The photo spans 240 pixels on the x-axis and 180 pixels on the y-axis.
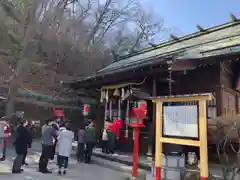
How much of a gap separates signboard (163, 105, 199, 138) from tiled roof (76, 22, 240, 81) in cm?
287

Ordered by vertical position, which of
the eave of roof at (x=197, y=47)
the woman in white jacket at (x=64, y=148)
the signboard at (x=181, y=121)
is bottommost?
the woman in white jacket at (x=64, y=148)

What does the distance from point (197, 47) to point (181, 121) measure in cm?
599

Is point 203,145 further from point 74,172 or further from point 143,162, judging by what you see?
point 74,172

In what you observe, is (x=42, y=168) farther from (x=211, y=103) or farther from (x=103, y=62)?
(x=103, y=62)

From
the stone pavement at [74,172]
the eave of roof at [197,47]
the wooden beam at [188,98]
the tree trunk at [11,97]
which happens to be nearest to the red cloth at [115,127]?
the stone pavement at [74,172]

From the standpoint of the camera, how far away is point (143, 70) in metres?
9.46

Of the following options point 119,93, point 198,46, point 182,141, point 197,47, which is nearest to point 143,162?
point 119,93

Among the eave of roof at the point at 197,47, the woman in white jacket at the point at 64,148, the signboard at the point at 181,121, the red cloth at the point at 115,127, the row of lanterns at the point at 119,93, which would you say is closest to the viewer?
the signboard at the point at 181,121

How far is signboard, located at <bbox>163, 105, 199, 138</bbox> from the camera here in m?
4.80

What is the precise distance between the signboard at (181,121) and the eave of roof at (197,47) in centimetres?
277

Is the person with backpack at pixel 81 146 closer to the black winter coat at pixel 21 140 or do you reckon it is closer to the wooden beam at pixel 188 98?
the black winter coat at pixel 21 140

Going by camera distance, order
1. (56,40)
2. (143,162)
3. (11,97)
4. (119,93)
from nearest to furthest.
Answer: (143,162)
(119,93)
(11,97)
(56,40)

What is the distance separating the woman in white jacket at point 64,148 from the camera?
7598 mm

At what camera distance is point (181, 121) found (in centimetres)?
500
